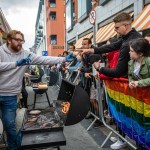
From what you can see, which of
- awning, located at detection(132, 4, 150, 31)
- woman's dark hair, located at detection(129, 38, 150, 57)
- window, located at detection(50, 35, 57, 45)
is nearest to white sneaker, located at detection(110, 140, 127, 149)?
woman's dark hair, located at detection(129, 38, 150, 57)

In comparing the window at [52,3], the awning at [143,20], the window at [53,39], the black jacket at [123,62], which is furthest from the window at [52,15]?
the black jacket at [123,62]

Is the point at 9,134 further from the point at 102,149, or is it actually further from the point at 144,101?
the point at 144,101

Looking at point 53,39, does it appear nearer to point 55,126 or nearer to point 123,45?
point 123,45

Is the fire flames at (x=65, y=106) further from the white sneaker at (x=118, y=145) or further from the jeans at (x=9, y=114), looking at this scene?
the white sneaker at (x=118, y=145)

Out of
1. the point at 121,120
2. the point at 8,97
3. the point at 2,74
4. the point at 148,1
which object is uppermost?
the point at 148,1

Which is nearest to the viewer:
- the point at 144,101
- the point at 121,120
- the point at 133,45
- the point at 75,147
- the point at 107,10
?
the point at 144,101

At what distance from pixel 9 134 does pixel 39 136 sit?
2.61ft

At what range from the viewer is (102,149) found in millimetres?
4578

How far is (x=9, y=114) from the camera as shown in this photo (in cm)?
403

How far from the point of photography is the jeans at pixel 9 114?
4023 millimetres

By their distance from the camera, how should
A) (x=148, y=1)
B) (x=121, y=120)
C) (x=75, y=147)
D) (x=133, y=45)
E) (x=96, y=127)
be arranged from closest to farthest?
(x=133, y=45) → (x=121, y=120) → (x=75, y=147) → (x=96, y=127) → (x=148, y=1)

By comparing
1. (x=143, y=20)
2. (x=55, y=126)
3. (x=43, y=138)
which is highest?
Answer: (x=143, y=20)

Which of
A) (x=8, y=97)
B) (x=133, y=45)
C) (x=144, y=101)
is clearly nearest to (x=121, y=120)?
(x=144, y=101)

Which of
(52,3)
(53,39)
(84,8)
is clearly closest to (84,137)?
(84,8)
